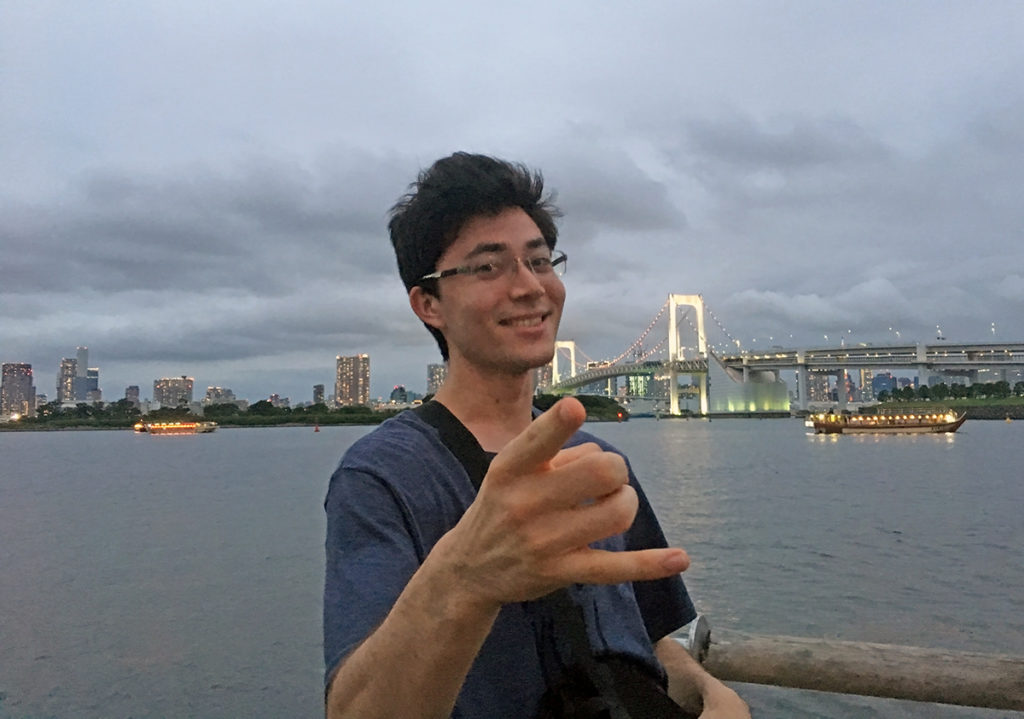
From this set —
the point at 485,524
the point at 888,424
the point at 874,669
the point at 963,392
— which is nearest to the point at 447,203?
the point at 485,524

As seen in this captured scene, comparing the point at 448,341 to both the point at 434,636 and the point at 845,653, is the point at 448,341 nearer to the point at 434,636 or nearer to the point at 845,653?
the point at 434,636

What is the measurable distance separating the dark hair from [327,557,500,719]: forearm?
2.63 feet

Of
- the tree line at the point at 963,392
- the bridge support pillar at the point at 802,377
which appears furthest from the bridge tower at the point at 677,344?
the tree line at the point at 963,392

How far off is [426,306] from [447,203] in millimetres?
235

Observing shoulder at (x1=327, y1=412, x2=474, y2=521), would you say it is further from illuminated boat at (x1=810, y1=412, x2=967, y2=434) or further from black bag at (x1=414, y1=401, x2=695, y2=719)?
illuminated boat at (x1=810, y1=412, x2=967, y2=434)

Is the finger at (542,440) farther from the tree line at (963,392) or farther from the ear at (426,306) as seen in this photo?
the tree line at (963,392)

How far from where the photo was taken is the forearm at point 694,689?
1.46m

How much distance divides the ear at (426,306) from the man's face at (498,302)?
40 mm

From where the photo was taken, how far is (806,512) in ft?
54.4

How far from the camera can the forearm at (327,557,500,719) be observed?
0.86 m

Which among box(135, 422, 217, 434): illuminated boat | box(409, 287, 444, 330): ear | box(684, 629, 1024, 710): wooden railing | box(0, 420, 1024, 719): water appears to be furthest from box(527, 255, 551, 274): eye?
box(135, 422, 217, 434): illuminated boat

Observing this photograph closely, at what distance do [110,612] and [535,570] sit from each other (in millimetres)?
10496

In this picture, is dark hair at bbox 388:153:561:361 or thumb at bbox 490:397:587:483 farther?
dark hair at bbox 388:153:561:361

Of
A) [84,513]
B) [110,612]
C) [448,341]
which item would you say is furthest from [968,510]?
[84,513]
